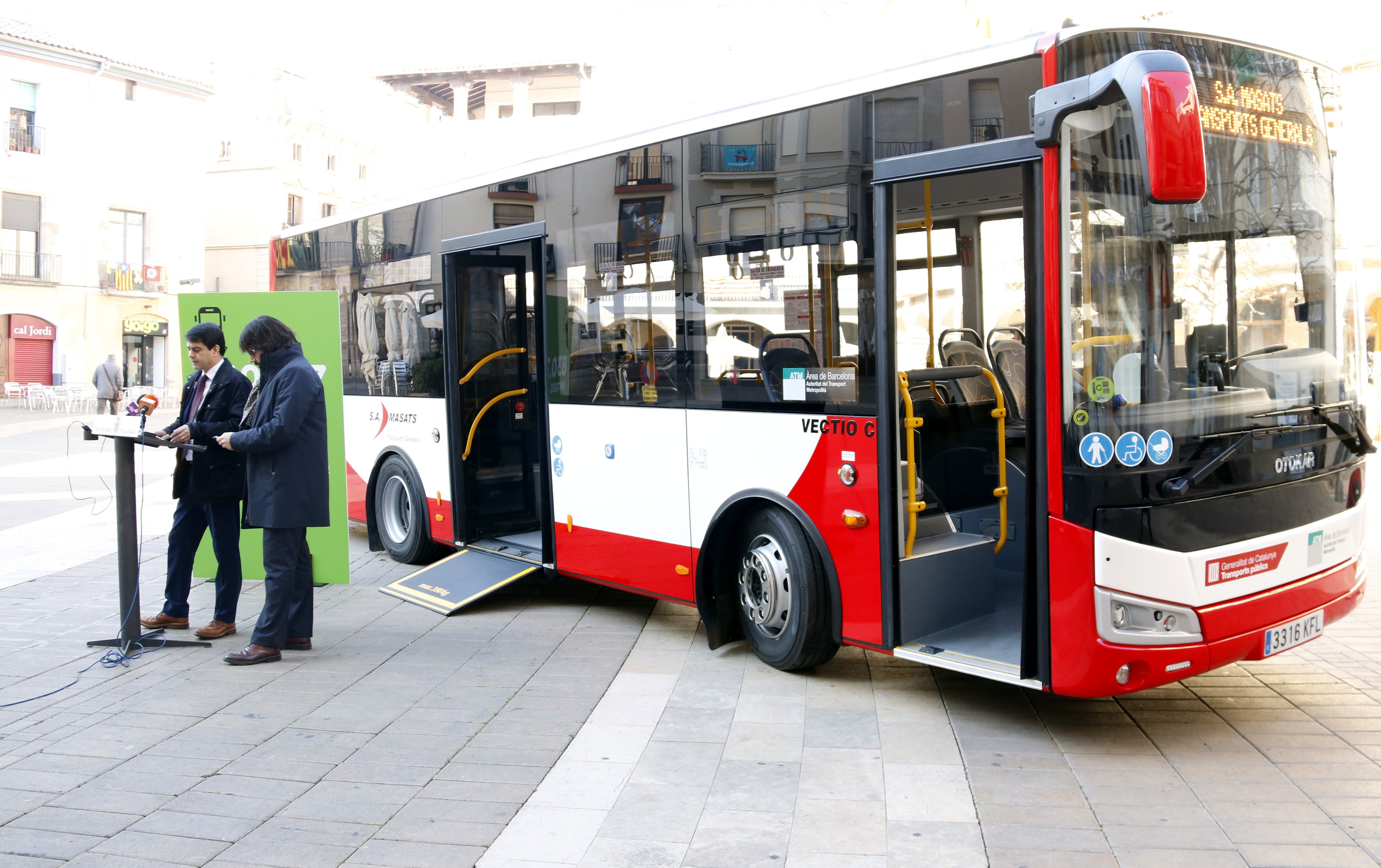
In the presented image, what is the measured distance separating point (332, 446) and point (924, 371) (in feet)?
13.5

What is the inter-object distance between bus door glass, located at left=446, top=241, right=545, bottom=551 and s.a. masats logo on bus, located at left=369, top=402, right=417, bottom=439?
0.77 m

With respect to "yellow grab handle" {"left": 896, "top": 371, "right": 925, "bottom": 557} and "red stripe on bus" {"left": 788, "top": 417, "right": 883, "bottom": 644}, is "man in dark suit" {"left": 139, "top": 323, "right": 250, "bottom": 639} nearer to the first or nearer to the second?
"red stripe on bus" {"left": 788, "top": 417, "right": 883, "bottom": 644}

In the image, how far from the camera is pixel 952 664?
196 inches

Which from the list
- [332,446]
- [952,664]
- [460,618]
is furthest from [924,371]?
[332,446]

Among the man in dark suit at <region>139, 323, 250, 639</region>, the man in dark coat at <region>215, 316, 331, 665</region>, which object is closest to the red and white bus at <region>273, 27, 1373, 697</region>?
the man in dark coat at <region>215, 316, 331, 665</region>

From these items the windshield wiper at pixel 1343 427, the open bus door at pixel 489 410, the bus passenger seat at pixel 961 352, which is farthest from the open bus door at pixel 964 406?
the open bus door at pixel 489 410

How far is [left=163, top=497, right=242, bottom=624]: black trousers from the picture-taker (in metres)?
6.89

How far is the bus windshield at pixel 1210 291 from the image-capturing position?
4414 millimetres

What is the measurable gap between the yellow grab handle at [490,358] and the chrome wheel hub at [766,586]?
329 centimetres

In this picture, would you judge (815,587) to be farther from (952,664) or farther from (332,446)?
(332,446)

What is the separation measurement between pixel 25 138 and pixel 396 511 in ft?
109

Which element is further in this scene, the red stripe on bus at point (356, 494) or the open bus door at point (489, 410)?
the red stripe on bus at point (356, 494)

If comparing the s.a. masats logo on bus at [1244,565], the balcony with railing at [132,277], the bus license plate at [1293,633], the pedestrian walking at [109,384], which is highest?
the balcony with railing at [132,277]

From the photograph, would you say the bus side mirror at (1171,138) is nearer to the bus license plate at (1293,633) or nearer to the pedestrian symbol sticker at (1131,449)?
the pedestrian symbol sticker at (1131,449)
